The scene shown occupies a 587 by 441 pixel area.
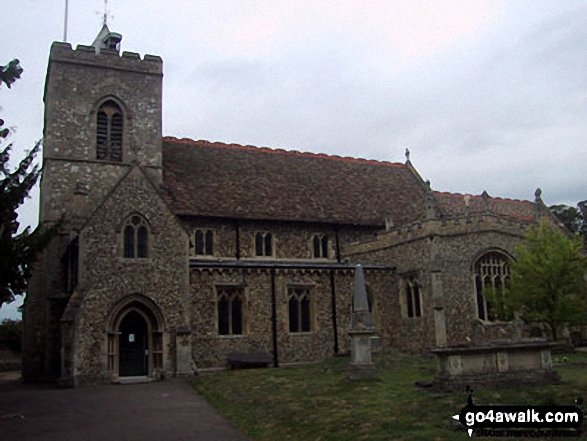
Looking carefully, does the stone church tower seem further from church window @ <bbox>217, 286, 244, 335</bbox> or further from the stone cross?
the stone cross

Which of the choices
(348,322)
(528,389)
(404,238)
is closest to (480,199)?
(404,238)

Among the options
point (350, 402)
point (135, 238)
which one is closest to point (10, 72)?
point (135, 238)

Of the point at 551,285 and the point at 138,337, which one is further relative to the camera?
the point at 138,337

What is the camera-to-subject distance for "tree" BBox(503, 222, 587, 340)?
20.6 meters

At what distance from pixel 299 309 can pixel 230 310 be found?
10.2 feet

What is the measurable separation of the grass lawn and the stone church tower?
8882mm

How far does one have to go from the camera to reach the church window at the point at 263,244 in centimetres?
2750

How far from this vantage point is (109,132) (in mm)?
27609

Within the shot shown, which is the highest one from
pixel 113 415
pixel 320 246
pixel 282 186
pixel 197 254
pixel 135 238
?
pixel 282 186

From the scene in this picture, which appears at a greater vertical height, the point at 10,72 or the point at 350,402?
the point at 10,72

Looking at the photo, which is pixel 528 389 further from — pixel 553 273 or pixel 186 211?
pixel 186 211

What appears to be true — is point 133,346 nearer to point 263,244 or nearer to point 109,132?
point 263,244

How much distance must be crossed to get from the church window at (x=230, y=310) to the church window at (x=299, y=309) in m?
2.20

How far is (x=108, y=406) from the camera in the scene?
15633mm
